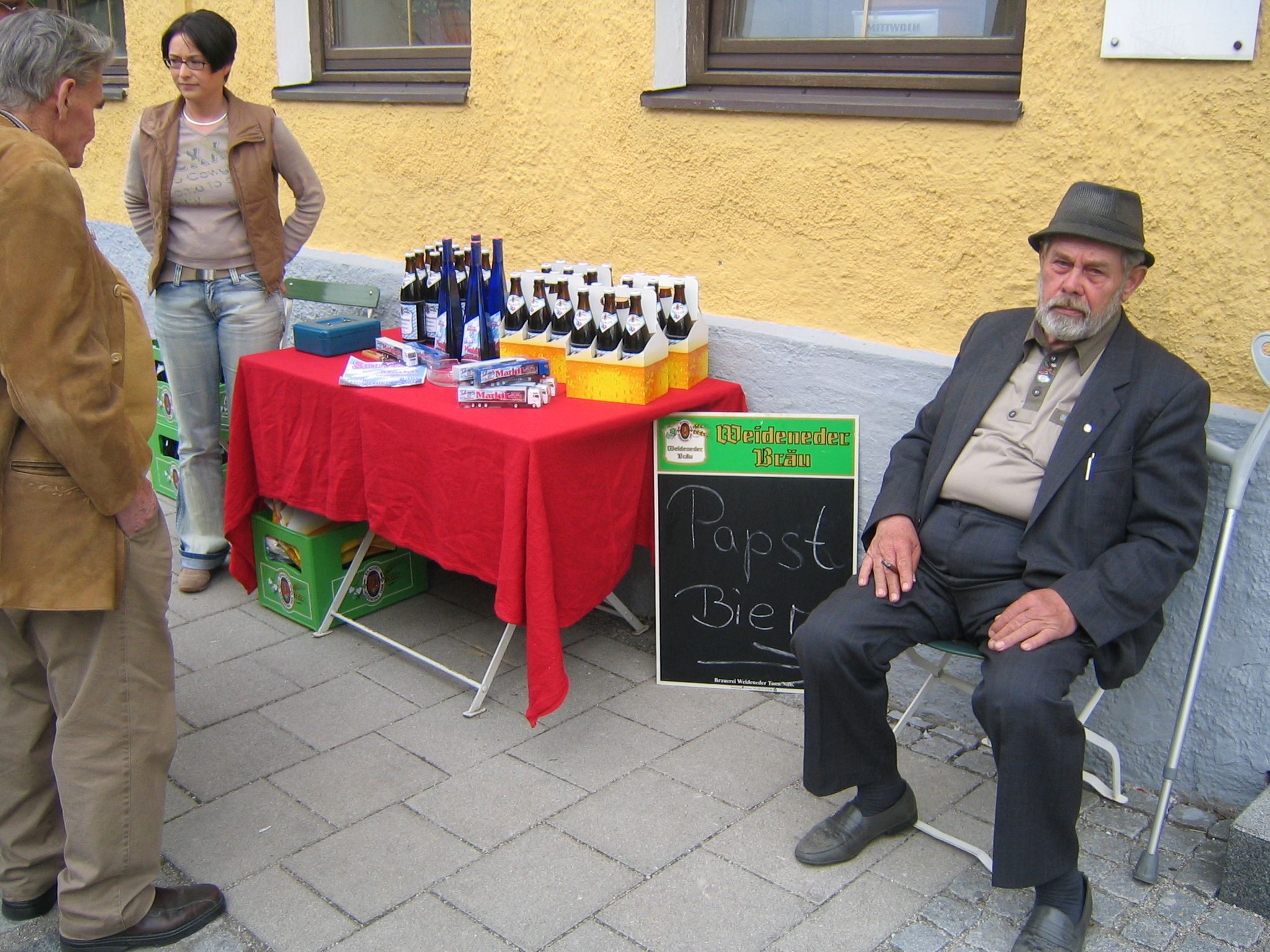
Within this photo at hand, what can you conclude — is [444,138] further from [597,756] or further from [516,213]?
[597,756]

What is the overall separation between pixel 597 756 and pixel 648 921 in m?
0.75

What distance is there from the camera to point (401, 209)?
4906mm

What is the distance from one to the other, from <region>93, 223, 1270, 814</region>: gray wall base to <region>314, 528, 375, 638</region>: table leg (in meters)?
1.45

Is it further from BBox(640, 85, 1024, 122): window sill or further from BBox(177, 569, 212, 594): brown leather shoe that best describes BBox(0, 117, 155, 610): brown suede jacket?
BBox(177, 569, 212, 594): brown leather shoe

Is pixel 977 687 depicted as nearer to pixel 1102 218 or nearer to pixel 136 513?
pixel 1102 218

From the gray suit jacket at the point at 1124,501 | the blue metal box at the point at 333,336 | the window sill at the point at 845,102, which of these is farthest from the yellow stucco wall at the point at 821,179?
the blue metal box at the point at 333,336

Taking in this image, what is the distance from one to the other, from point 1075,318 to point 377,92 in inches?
131

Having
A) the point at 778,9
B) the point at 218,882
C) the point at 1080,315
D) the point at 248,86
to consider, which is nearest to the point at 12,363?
the point at 218,882

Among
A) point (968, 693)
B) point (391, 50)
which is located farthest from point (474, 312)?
point (968, 693)

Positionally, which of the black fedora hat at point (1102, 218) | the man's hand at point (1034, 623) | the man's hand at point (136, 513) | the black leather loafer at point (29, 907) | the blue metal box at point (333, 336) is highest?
the black fedora hat at point (1102, 218)

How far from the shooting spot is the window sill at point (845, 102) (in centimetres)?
316

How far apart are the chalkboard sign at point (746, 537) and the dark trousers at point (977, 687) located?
0.58m

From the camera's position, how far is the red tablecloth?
10.4ft

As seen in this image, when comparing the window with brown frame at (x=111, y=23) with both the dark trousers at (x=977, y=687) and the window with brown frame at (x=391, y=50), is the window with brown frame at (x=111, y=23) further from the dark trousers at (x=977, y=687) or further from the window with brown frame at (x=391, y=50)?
the dark trousers at (x=977, y=687)
